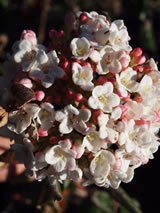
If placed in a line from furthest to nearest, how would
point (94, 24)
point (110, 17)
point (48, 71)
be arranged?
1. point (110, 17)
2. point (94, 24)
3. point (48, 71)

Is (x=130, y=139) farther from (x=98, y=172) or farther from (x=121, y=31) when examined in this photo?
(x=121, y=31)

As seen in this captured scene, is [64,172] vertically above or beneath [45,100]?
beneath

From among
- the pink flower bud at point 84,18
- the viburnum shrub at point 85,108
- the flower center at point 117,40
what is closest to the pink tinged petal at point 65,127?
the viburnum shrub at point 85,108

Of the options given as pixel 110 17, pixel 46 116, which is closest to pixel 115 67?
pixel 46 116

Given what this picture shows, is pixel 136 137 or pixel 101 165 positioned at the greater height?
pixel 136 137

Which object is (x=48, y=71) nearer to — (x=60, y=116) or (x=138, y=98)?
(x=60, y=116)

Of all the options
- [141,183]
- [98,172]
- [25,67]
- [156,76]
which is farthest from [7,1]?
[141,183]

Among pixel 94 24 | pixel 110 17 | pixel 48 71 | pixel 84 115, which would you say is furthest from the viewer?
pixel 110 17

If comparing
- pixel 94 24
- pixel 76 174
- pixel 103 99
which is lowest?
pixel 76 174
